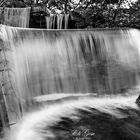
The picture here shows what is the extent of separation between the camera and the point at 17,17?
9062mm

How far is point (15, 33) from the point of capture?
17.1 ft

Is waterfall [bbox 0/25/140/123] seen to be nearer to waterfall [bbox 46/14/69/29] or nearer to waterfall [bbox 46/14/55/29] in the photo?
waterfall [bbox 46/14/69/29]

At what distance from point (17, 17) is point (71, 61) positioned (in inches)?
172

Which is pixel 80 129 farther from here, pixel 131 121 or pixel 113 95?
pixel 113 95

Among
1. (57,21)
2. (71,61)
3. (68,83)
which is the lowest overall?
(68,83)

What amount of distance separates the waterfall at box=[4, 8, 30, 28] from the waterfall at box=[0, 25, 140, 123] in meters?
3.54

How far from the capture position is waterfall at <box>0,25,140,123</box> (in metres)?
5.14

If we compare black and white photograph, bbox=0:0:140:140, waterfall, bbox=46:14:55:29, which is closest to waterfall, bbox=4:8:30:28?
black and white photograph, bbox=0:0:140:140

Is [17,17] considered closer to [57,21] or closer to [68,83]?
[57,21]

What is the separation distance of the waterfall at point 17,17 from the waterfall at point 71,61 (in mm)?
3536

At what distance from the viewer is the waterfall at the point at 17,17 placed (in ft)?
29.4

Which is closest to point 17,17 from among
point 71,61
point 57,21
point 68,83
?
point 57,21

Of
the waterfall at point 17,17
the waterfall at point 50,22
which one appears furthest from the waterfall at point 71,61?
the waterfall at point 17,17

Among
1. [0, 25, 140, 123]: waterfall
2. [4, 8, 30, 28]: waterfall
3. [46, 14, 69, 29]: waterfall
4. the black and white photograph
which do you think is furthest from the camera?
[46, 14, 69, 29]: waterfall
